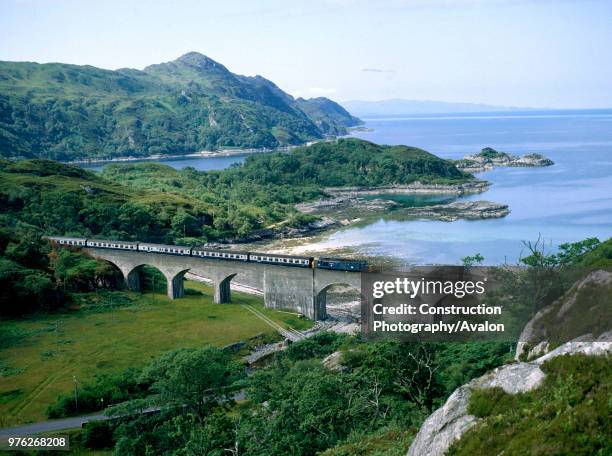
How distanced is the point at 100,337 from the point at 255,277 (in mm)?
12086

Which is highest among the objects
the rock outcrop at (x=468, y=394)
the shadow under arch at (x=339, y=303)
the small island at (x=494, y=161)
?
the small island at (x=494, y=161)

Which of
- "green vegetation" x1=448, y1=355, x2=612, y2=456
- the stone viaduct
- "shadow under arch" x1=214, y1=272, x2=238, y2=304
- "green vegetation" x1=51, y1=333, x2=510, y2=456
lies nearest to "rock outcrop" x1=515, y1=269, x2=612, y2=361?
"green vegetation" x1=448, y1=355, x2=612, y2=456

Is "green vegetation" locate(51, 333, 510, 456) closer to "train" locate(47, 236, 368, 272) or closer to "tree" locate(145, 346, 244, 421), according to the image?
"tree" locate(145, 346, 244, 421)

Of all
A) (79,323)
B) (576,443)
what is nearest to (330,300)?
(79,323)

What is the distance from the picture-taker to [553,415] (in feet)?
30.8

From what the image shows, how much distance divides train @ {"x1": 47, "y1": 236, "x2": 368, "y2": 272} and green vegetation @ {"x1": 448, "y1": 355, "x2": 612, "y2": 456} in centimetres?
2774

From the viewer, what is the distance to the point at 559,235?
66688 millimetres

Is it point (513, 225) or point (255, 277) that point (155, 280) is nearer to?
point (255, 277)

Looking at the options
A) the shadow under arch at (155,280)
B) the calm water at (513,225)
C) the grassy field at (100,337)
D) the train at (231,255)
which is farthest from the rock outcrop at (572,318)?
the calm water at (513,225)

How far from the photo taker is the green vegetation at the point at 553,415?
8.66 m

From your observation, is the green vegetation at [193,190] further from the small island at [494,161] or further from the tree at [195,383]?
the tree at [195,383]

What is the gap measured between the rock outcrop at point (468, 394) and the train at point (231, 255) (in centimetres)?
2689

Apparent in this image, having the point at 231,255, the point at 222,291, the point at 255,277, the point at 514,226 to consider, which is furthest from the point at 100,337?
the point at 514,226

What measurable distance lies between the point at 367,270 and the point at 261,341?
812 cm
